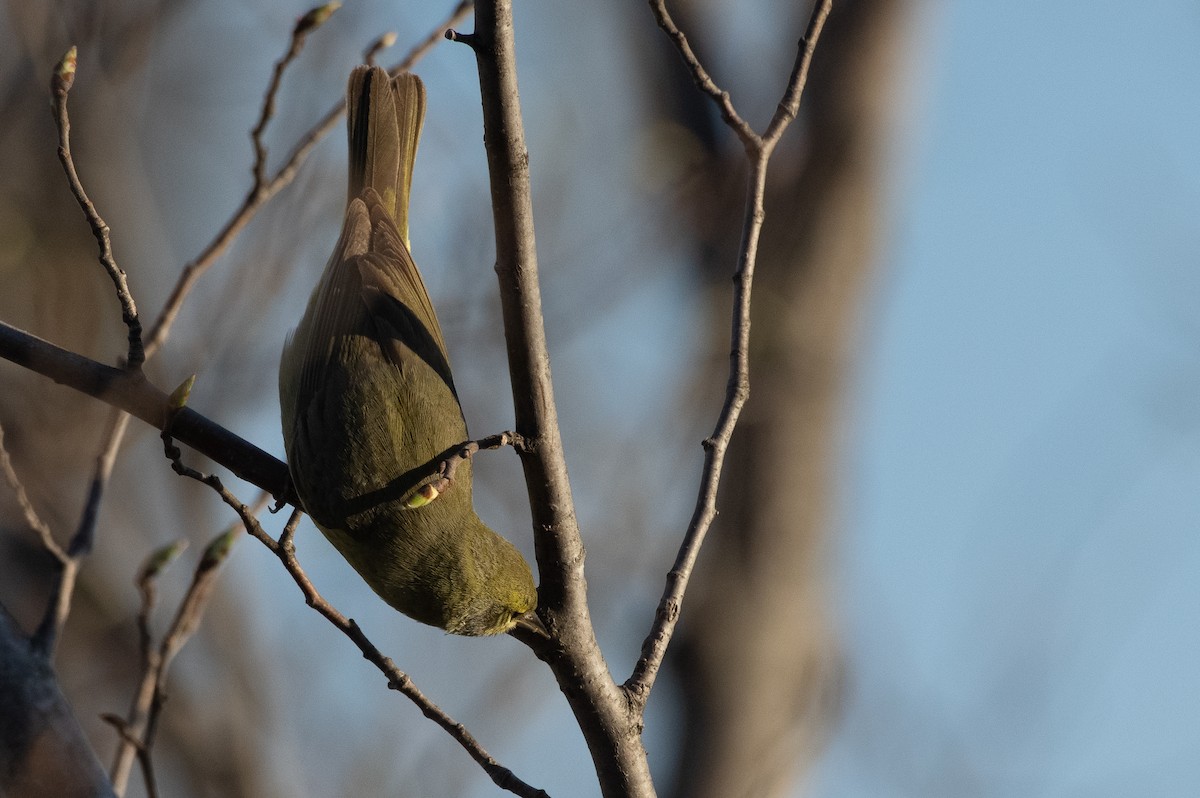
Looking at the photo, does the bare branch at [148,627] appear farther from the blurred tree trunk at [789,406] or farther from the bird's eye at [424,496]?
the blurred tree trunk at [789,406]

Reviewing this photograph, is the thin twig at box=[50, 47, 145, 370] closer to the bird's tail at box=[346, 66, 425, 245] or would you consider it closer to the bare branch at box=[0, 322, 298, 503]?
the bare branch at box=[0, 322, 298, 503]

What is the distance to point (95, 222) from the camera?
2.64 metres

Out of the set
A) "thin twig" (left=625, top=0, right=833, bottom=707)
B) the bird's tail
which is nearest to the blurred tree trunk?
the bird's tail

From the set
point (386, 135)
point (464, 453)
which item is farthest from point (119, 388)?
point (386, 135)

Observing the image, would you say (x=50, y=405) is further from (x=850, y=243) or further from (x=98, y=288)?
(x=850, y=243)

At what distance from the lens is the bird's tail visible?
4.21 m

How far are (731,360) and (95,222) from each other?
1.50 metres

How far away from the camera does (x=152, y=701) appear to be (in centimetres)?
294

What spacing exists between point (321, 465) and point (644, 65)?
396 centimetres

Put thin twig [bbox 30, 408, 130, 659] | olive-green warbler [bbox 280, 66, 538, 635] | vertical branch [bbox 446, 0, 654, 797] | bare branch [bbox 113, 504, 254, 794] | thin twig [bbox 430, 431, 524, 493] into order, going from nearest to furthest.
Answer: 1. vertical branch [bbox 446, 0, 654, 797]
2. thin twig [bbox 430, 431, 524, 493]
3. thin twig [bbox 30, 408, 130, 659]
4. bare branch [bbox 113, 504, 254, 794]
5. olive-green warbler [bbox 280, 66, 538, 635]

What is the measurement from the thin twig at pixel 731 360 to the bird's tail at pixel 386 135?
1558 millimetres

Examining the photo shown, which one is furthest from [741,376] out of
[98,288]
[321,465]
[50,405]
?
[98,288]

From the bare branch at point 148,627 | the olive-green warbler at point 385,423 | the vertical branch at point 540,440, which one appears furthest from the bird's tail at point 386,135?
the vertical branch at point 540,440

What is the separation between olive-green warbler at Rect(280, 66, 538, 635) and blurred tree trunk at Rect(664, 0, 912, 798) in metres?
2.45
